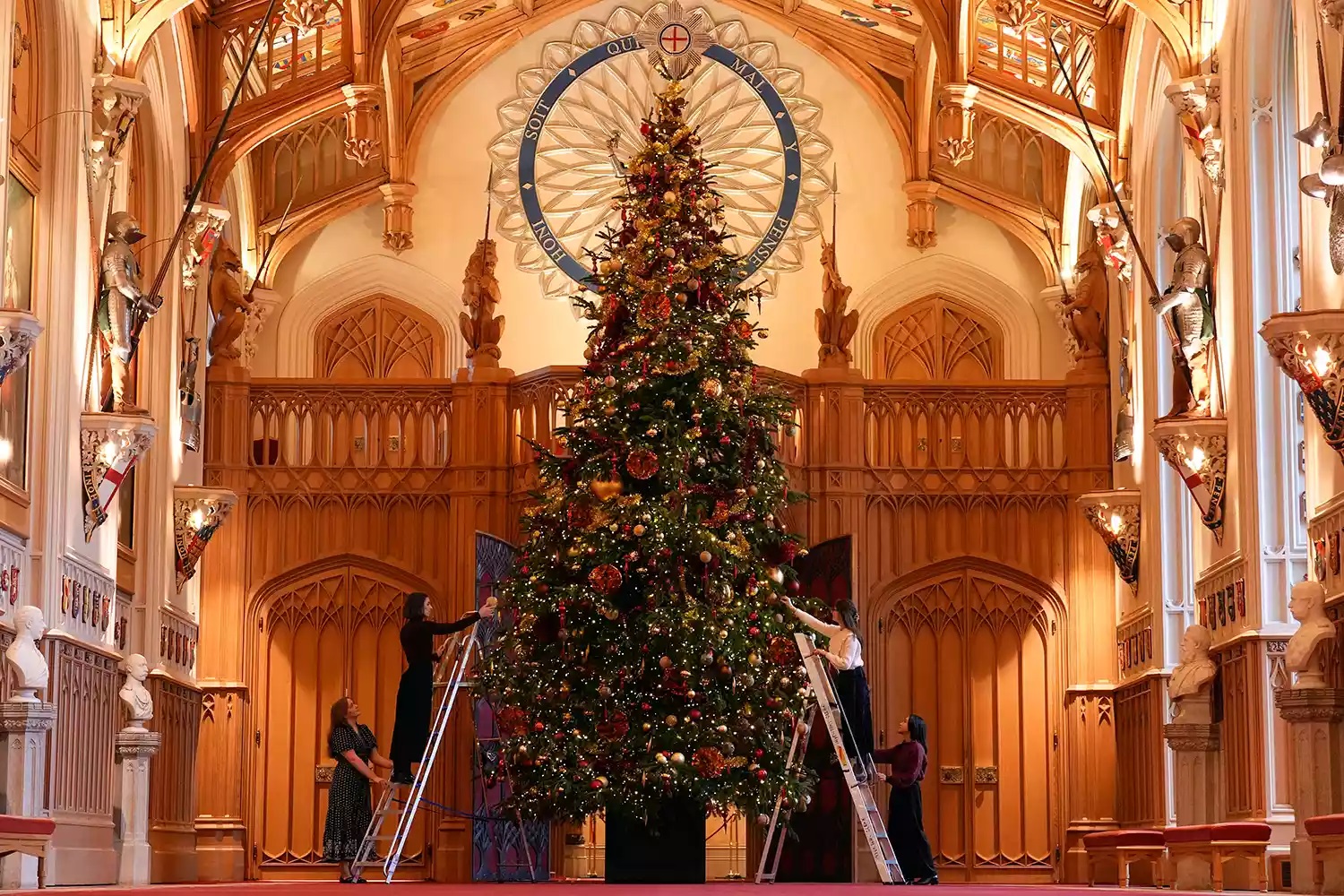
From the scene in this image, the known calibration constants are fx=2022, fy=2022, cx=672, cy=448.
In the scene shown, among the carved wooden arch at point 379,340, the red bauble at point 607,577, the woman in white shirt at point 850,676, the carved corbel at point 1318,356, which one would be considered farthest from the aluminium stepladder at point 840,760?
the carved wooden arch at point 379,340

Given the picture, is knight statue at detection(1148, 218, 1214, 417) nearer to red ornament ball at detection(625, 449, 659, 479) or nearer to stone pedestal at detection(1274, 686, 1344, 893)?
stone pedestal at detection(1274, 686, 1344, 893)

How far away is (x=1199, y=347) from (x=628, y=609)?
17.2 ft

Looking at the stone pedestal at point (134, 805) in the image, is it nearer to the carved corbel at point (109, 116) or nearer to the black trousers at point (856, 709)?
the carved corbel at point (109, 116)

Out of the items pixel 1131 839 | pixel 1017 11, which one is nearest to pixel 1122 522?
pixel 1131 839

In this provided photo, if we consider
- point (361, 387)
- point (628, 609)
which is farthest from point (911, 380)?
point (628, 609)

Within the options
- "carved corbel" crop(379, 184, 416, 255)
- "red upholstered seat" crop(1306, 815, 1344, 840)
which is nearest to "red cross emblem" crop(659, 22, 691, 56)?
"carved corbel" crop(379, 184, 416, 255)

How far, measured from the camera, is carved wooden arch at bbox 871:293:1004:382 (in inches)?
810

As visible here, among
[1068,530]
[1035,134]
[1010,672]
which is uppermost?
[1035,134]

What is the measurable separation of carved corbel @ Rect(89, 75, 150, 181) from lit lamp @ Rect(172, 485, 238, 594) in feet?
11.0

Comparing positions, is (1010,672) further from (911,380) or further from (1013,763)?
(911,380)

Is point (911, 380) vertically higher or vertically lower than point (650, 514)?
higher

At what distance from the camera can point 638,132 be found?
2116cm

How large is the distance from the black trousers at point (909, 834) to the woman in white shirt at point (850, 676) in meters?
0.42

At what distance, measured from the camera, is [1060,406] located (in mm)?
19266
